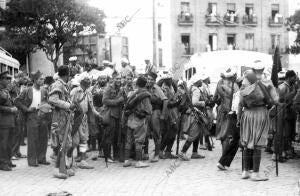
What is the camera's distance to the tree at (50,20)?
30109 mm

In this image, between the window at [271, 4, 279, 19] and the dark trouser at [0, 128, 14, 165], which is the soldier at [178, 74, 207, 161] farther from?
the window at [271, 4, 279, 19]

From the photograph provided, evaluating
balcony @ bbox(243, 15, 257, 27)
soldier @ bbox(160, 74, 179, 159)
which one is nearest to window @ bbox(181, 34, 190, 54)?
balcony @ bbox(243, 15, 257, 27)

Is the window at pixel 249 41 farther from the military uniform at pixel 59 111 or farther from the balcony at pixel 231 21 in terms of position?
the military uniform at pixel 59 111

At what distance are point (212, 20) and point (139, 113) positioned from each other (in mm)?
47195

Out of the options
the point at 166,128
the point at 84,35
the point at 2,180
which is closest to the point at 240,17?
the point at 84,35

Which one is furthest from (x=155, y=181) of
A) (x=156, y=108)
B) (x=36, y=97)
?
(x=36, y=97)

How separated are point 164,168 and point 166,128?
180 cm

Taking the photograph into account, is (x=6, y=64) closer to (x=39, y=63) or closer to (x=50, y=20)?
(x=50, y=20)

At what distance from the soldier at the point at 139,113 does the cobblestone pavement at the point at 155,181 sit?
18.2 inches

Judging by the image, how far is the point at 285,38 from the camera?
200 feet

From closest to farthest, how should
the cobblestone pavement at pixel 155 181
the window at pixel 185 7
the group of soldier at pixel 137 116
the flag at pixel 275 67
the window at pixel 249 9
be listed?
the cobblestone pavement at pixel 155 181 → the group of soldier at pixel 137 116 → the flag at pixel 275 67 → the window at pixel 185 7 → the window at pixel 249 9

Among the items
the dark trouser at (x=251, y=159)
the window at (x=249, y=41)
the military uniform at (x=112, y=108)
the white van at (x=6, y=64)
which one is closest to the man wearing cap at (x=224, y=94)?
the military uniform at (x=112, y=108)

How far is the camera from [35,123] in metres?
12.4

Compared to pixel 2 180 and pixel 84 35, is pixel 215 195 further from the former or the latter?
pixel 84 35
